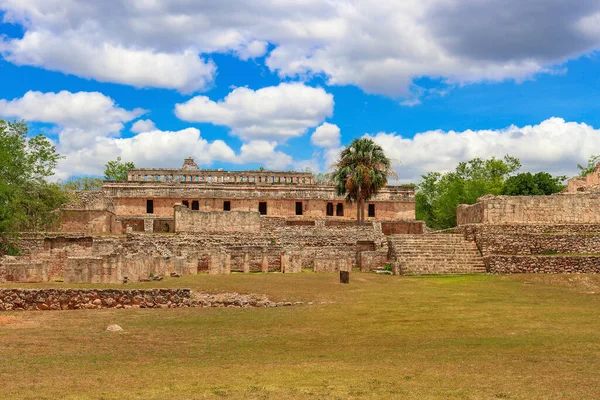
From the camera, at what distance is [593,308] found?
13.5 metres

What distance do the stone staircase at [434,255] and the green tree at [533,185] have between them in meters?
17.6

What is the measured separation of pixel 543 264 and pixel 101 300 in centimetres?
1480

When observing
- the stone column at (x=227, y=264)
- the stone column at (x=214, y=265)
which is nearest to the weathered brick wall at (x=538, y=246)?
the stone column at (x=227, y=264)

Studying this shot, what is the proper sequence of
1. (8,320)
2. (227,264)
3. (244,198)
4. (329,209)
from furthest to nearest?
(329,209), (244,198), (227,264), (8,320)

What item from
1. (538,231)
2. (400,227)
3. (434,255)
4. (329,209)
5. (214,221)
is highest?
(329,209)

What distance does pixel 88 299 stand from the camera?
585 inches

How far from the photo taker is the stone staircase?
22969 millimetres

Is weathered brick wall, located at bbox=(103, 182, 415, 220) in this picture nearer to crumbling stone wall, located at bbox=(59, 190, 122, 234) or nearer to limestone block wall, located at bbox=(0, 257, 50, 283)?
crumbling stone wall, located at bbox=(59, 190, 122, 234)

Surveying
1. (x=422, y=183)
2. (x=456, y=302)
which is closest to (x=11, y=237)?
(x=456, y=302)

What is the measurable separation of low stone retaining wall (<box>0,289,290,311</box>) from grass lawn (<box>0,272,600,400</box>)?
0.56m

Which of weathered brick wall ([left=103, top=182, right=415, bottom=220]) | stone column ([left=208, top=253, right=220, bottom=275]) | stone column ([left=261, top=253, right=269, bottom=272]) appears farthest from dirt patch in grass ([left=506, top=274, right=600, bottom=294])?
weathered brick wall ([left=103, top=182, right=415, bottom=220])

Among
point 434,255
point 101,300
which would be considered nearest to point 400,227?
point 434,255

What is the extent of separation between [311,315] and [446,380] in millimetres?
6274

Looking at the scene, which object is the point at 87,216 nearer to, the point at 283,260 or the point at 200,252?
the point at 200,252
